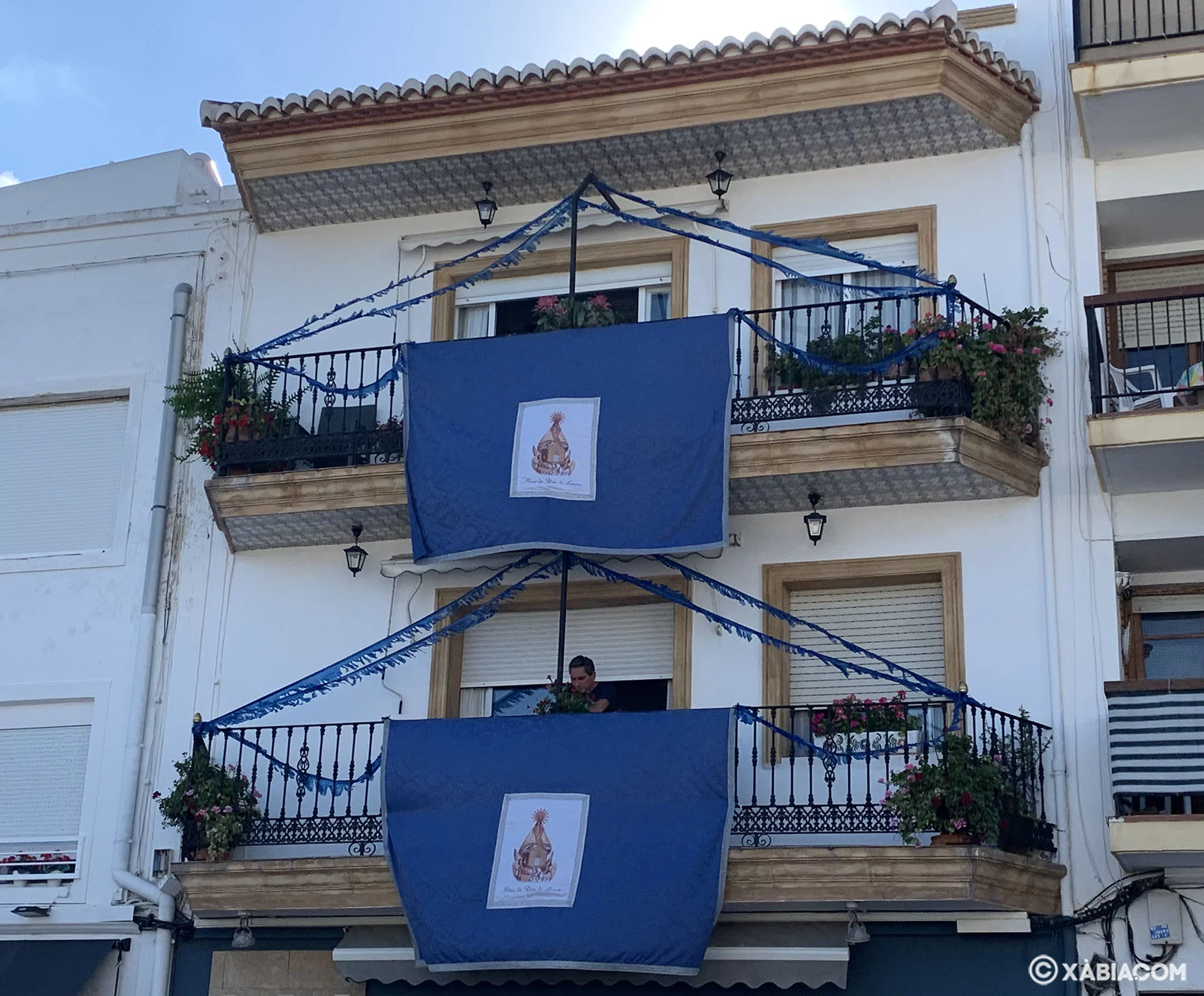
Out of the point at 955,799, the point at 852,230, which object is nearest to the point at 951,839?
the point at 955,799

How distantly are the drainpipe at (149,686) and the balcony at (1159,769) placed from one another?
641 cm

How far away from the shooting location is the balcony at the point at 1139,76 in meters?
12.7

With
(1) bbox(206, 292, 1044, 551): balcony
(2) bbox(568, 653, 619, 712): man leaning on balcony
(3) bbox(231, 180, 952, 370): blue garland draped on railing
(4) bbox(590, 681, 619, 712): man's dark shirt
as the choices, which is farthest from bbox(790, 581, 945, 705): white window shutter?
(3) bbox(231, 180, 952, 370): blue garland draped on railing

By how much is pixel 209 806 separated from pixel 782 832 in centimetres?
383

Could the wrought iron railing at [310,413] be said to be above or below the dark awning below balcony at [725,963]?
above

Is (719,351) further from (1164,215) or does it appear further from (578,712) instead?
(1164,215)

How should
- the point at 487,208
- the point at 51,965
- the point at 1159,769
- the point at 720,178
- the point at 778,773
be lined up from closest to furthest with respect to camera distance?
the point at 1159,769 < the point at 778,773 < the point at 51,965 < the point at 720,178 < the point at 487,208

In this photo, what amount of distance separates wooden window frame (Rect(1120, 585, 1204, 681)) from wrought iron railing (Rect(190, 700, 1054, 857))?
1.13m

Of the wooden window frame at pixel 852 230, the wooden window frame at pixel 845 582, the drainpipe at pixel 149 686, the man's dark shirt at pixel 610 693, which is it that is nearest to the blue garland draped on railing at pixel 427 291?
the drainpipe at pixel 149 686

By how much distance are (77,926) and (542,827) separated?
12.4 feet

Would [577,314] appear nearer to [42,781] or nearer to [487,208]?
[487,208]

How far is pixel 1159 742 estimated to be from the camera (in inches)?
435

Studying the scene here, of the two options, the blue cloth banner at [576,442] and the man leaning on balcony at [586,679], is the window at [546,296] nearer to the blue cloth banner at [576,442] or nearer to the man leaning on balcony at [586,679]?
the blue cloth banner at [576,442]

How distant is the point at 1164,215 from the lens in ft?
44.0
